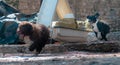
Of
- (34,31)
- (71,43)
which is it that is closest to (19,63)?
(34,31)

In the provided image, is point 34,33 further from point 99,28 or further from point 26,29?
point 99,28

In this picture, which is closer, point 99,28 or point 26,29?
point 26,29

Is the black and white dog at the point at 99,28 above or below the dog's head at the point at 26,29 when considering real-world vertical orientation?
below

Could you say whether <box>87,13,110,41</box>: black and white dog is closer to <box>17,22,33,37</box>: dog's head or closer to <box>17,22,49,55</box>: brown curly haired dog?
<box>17,22,49,55</box>: brown curly haired dog

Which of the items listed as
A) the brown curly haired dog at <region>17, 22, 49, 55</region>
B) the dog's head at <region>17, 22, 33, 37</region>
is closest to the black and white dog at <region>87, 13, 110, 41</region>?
the brown curly haired dog at <region>17, 22, 49, 55</region>

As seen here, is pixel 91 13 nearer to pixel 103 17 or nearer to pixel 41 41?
pixel 103 17

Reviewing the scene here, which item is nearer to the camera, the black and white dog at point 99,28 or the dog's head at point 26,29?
the dog's head at point 26,29

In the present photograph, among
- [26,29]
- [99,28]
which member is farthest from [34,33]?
[99,28]

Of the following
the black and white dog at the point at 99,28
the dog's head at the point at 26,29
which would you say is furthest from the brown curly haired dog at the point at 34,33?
the black and white dog at the point at 99,28

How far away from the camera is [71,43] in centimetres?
1380

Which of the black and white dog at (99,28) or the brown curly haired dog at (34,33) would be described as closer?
the brown curly haired dog at (34,33)

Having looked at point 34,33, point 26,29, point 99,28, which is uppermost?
point 26,29

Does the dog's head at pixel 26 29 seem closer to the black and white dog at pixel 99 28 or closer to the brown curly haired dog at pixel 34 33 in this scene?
the brown curly haired dog at pixel 34 33

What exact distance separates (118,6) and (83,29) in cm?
400
